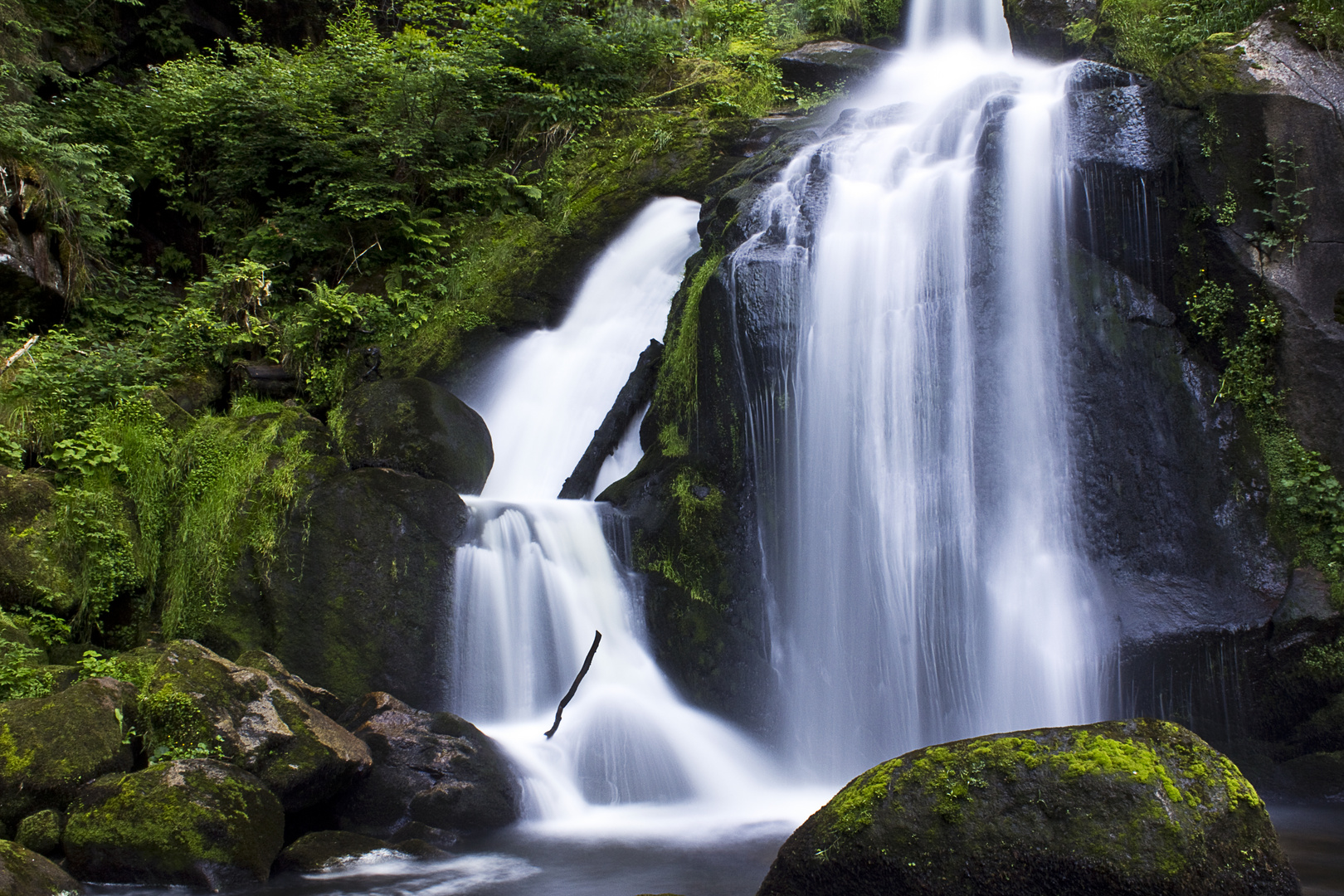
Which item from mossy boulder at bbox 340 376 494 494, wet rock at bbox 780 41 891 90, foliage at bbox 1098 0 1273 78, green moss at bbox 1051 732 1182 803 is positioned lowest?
green moss at bbox 1051 732 1182 803

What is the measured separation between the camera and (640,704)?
7094 millimetres

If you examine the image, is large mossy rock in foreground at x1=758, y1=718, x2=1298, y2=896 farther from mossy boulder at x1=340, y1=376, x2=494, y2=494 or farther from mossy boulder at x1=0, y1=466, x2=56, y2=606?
mossy boulder at x1=0, y1=466, x2=56, y2=606

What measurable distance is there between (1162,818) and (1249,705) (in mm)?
3984

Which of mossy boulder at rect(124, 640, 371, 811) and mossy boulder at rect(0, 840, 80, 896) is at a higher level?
mossy boulder at rect(124, 640, 371, 811)

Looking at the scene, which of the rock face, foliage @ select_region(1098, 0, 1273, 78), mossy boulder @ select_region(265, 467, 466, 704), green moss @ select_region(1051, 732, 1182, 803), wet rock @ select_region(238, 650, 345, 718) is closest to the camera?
green moss @ select_region(1051, 732, 1182, 803)

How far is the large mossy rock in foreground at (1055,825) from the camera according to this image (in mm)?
3344

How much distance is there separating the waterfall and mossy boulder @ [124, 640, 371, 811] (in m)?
3.68

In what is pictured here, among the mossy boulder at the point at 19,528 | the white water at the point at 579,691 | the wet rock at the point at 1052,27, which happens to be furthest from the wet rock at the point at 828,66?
the mossy boulder at the point at 19,528

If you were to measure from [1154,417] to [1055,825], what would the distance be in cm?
499

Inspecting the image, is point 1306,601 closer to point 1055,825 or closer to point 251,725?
point 1055,825

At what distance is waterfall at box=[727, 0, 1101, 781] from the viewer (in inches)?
278

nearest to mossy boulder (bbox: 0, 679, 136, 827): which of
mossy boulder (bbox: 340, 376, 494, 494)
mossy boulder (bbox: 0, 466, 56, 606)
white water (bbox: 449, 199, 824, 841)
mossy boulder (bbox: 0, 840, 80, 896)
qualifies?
mossy boulder (bbox: 0, 840, 80, 896)

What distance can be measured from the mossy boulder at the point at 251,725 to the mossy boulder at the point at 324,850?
244 mm

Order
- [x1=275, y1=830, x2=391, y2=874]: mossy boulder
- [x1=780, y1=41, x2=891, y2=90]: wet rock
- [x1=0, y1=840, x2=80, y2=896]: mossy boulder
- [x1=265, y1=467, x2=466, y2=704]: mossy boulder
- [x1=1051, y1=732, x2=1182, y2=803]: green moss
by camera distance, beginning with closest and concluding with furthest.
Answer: [x1=1051, y1=732, x2=1182, y2=803]: green moss
[x1=0, y1=840, x2=80, y2=896]: mossy boulder
[x1=275, y1=830, x2=391, y2=874]: mossy boulder
[x1=265, y1=467, x2=466, y2=704]: mossy boulder
[x1=780, y1=41, x2=891, y2=90]: wet rock
